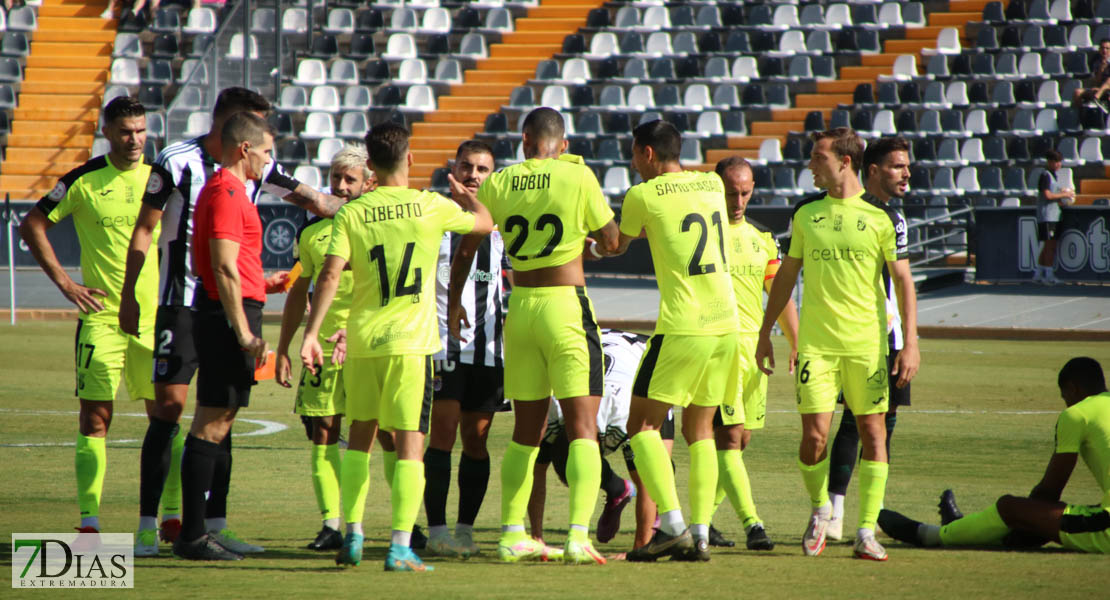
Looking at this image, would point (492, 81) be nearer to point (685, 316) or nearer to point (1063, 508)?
point (685, 316)

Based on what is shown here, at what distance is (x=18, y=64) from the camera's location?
32594mm

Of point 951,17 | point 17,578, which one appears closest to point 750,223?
point 17,578

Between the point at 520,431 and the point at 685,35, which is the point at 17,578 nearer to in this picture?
the point at 520,431

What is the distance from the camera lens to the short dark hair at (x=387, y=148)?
6.31 metres

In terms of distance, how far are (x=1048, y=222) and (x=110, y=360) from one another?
1829 cm

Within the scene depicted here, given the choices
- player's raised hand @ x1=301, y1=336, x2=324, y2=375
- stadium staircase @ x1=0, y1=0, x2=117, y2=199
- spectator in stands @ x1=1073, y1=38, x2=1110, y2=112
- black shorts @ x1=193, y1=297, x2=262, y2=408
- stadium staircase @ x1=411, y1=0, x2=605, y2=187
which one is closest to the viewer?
player's raised hand @ x1=301, y1=336, x2=324, y2=375

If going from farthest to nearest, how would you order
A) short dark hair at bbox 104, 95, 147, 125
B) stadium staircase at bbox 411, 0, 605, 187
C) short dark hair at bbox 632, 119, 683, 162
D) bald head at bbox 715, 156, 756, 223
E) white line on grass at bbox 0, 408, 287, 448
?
stadium staircase at bbox 411, 0, 605, 187
white line on grass at bbox 0, 408, 287, 448
bald head at bbox 715, 156, 756, 223
short dark hair at bbox 104, 95, 147, 125
short dark hair at bbox 632, 119, 683, 162

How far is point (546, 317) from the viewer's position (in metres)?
6.53

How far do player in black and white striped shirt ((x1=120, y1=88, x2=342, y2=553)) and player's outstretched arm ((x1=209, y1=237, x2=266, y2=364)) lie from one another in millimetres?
311

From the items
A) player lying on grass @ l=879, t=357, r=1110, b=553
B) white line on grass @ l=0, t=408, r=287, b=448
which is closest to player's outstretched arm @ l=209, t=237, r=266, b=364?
player lying on grass @ l=879, t=357, r=1110, b=553

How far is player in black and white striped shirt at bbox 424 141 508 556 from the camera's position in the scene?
703 cm

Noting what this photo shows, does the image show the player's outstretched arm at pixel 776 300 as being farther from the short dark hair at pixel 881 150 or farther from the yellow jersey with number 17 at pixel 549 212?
the yellow jersey with number 17 at pixel 549 212

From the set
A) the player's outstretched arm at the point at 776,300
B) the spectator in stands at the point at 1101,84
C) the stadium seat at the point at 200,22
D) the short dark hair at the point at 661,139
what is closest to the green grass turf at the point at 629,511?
the player's outstretched arm at the point at 776,300

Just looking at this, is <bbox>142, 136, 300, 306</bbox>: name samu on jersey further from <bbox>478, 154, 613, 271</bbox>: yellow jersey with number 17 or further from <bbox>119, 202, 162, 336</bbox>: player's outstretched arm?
<bbox>478, 154, 613, 271</bbox>: yellow jersey with number 17
